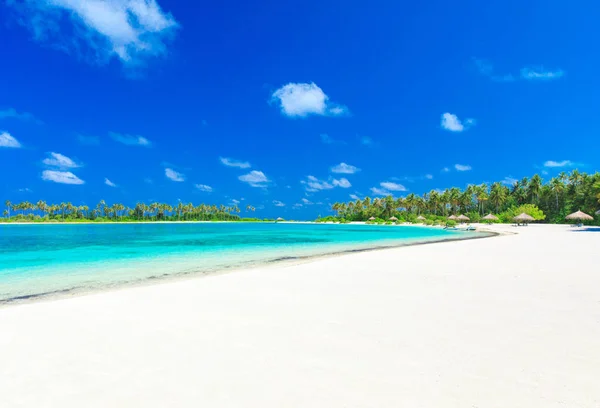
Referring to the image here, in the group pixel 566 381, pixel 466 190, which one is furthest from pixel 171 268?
pixel 466 190

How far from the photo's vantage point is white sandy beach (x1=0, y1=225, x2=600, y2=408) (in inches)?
125

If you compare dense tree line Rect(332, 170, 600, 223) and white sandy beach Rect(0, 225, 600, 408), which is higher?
dense tree line Rect(332, 170, 600, 223)

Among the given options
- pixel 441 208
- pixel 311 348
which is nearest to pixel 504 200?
pixel 441 208

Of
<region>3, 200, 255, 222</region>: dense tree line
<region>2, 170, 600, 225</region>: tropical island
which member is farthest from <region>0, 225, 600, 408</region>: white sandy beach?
<region>3, 200, 255, 222</region>: dense tree line

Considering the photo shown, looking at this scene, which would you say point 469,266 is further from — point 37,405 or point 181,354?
point 37,405

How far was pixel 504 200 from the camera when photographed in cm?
7912

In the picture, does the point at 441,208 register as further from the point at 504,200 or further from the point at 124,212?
the point at 124,212

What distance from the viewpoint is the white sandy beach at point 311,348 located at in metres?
3.17

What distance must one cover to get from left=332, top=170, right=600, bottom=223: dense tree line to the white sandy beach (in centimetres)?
4642

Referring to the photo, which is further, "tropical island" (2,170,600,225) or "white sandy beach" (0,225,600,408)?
"tropical island" (2,170,600,225)

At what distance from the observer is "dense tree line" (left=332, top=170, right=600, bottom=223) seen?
177 ft

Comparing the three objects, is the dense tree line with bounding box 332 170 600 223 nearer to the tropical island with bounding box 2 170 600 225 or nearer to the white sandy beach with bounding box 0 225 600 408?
the tropical island with bounding box 2 170 600 225

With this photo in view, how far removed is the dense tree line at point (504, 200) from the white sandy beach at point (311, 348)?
46421 mm

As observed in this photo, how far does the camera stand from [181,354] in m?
4.16
